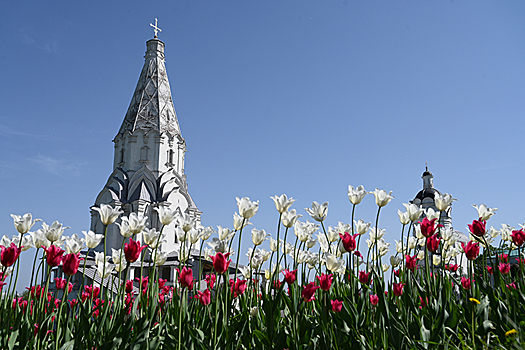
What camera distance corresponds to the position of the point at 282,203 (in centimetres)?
320

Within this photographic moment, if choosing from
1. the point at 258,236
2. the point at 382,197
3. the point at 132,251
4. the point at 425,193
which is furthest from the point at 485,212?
the point at 425,193

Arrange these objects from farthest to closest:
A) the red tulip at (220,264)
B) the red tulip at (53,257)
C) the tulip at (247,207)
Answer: the tulip at (247,207), the red tulip at (53,257), the red tulip at (220,264)

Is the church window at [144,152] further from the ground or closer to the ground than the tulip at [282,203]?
further from the ground

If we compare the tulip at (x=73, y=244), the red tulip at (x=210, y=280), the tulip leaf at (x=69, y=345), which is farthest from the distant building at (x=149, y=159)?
the tulip leaf at (x=69, y=345)

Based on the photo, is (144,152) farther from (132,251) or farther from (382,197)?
(132,251)

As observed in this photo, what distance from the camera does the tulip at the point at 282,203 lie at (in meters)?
3.19

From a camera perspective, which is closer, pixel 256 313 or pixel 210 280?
pixel 256 313

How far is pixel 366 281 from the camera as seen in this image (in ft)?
10.5

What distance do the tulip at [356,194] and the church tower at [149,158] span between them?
24.9 meters

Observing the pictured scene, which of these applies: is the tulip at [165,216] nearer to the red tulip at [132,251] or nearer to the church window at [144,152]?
the red tulip at [132,251]

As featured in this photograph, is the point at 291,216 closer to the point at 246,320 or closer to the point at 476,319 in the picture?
the point at 246,320

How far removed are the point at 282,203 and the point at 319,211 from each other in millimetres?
442

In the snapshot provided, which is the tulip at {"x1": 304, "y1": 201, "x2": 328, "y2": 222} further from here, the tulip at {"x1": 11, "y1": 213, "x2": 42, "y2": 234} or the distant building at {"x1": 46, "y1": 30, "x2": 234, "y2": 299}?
the distant building at {"x1": 46, "y1": 30, "x2": 234, "y2": 299}

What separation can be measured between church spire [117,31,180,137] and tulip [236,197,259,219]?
27675mm
